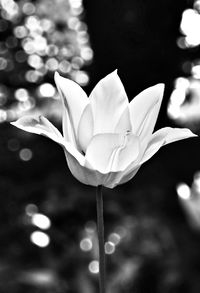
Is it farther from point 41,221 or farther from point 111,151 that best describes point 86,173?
point 41,221

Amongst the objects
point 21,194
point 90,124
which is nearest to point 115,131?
point 90,124

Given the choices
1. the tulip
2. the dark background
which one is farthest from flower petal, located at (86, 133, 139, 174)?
the dark background

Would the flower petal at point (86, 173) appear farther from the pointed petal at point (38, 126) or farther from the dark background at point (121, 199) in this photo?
the dark background at point (121, 199)

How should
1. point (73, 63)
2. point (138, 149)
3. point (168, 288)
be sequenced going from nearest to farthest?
1. point (138, 149)
2. point (168, 288)
3. point (73, 63)

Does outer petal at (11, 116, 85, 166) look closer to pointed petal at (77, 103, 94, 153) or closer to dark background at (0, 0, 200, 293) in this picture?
pointed petal at (77, 103, 94, 153)

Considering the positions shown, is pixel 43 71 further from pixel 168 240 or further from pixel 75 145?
pixel 75 145

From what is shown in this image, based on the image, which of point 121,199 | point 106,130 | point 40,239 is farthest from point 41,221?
point 106,130

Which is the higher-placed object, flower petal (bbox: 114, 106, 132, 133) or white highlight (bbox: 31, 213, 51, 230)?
flower petal (bbox: 114, 106, 132, 133)

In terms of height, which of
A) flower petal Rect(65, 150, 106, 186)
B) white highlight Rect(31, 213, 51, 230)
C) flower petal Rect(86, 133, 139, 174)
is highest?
flower petal Rect(86, 133, 139, 174)
